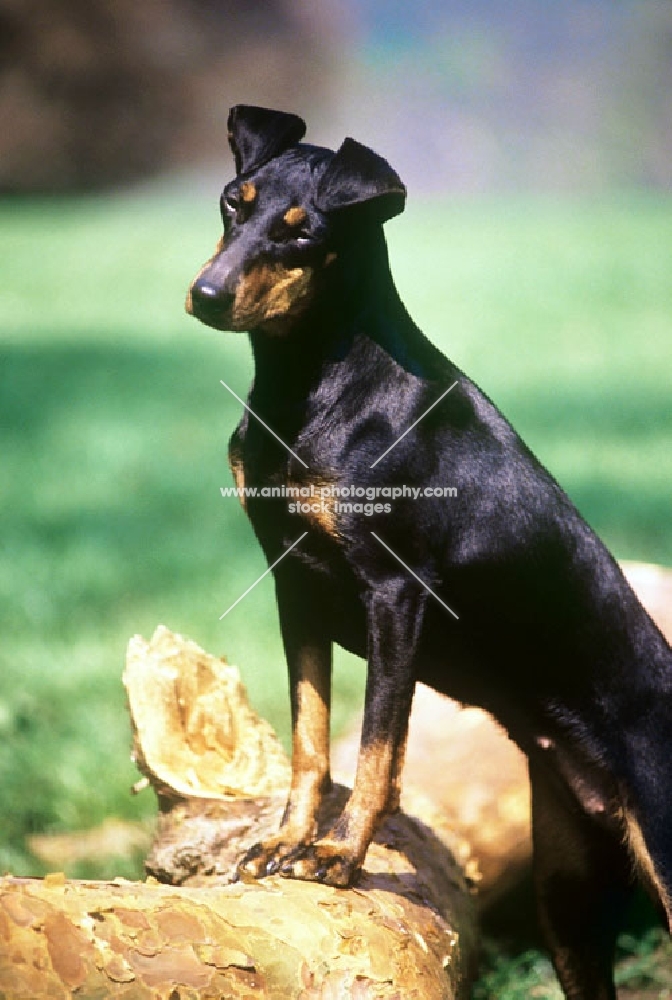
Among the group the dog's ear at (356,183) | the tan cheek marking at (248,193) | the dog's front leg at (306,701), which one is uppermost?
the dog's ear at (356,183)

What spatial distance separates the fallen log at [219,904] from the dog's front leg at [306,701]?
0.12 meters

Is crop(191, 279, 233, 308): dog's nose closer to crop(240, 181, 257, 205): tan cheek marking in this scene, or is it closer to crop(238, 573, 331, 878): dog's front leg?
crop(240, 181, 257, 205): tan cheek marking

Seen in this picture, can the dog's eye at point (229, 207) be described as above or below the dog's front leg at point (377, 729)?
above

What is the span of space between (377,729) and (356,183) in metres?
1.02

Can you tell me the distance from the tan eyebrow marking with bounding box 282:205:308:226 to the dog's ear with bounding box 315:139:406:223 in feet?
0.10

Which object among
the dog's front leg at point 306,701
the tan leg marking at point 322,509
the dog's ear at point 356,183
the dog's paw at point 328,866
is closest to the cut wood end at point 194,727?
A: the dog's front leg at point 306,701

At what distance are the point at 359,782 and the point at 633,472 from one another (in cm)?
556

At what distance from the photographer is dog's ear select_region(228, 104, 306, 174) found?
8.47ft

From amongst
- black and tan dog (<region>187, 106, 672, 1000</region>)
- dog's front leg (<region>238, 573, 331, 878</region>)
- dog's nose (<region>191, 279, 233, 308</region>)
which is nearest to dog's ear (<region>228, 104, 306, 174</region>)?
black and tan dog (<region>187, 106, 672, 1000</region>)

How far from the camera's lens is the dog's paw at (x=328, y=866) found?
2461mm

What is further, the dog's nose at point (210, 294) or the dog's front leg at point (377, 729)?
the dog's front leg at point (377, 729)

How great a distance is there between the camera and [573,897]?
2891 mm

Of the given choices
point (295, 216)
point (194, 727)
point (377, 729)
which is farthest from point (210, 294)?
point (194, 727)

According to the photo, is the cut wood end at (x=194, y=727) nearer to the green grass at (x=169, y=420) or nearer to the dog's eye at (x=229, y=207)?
the green grass at (x=169, y=420)
